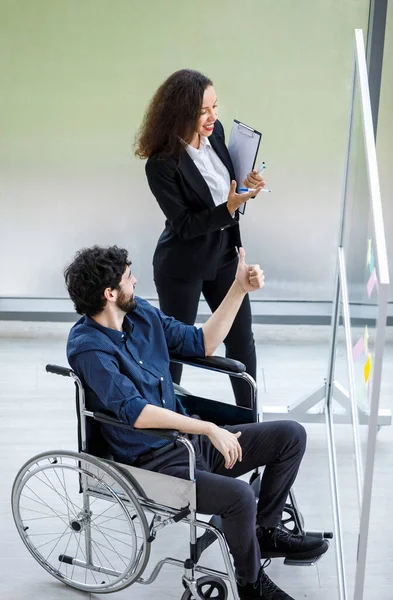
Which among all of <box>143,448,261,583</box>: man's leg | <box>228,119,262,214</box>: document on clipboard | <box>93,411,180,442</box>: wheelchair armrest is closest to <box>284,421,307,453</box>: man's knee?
<box>143,448,261,583</box>: man's leg

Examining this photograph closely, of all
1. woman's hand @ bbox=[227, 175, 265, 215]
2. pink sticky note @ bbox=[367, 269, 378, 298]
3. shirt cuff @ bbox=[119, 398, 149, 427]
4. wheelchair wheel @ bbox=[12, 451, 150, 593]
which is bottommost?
wheelchair wheel @ bbox=[12, 451, 150, 593]

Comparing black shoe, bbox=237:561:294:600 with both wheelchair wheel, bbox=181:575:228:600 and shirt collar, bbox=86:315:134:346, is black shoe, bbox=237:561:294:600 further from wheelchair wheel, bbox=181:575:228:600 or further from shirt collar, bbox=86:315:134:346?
shirt collar, bbox=86:315:134:346

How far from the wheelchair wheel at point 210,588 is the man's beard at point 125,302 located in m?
0.75

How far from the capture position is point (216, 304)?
3.24m

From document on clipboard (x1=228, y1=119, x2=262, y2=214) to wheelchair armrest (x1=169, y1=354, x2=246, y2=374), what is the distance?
25.5 inches

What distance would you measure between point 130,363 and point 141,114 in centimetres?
214

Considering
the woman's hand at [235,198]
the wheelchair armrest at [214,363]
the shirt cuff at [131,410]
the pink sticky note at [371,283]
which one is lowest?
the shirt cuff at [131,410]

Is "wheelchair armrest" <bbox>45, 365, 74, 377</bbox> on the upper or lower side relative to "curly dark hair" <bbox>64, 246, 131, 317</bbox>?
lower

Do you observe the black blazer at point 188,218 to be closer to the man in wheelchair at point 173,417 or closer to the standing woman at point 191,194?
the standing woman at point 191,194

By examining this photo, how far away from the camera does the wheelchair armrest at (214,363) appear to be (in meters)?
2.62

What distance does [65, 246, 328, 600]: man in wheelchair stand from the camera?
2.30m

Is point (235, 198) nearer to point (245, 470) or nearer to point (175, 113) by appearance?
point (175, 113)

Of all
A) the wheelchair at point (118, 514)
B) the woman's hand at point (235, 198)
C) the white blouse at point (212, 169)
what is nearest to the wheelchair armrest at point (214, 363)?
the wheelchair at point (118, 514)

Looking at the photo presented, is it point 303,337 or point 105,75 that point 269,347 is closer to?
point 303,337
